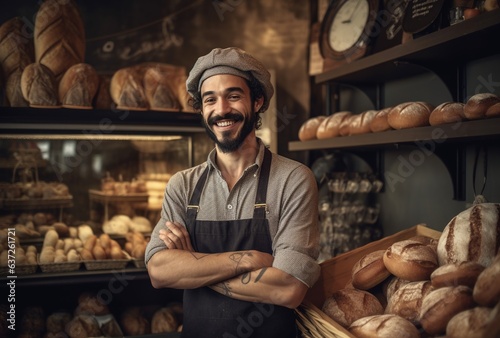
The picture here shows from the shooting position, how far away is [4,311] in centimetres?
272

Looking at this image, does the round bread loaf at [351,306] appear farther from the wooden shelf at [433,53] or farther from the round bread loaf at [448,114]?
the wooden shelf at [433,53]

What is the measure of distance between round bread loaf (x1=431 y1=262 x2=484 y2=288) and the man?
43 cm

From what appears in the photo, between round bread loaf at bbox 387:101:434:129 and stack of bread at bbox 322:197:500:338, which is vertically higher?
round bread loaf at bbox 387:101:434:129

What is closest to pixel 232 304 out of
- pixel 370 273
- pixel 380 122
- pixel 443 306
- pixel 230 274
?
pixel 230 274

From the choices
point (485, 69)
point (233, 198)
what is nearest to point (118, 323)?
point (233, 198)

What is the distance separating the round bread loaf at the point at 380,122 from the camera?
2.56m

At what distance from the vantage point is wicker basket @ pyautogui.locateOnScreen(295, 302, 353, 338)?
142 cm

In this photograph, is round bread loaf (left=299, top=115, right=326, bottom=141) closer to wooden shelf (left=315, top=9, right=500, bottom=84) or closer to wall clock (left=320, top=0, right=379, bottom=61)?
wooden shelf (left=315, top=9, right=500, bottom=84)

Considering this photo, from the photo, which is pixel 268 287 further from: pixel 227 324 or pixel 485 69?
pixel 485 69

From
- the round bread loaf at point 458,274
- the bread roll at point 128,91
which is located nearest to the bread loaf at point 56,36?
the bread roll at point 128,91

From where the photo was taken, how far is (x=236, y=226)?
183 cm

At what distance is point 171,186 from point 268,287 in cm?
57

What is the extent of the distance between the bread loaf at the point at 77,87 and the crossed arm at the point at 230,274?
1.34 metres

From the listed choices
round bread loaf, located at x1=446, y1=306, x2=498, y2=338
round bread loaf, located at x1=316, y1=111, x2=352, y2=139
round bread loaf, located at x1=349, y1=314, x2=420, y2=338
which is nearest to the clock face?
round bread loaf, located at x1=316, y1=111, x2=352, y2=139
